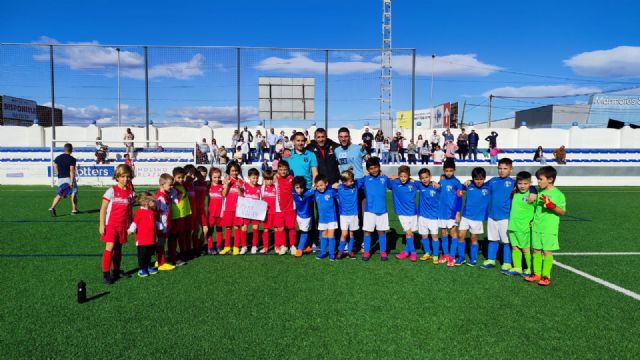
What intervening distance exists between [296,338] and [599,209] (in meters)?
11.8

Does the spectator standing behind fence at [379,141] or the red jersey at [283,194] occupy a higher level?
the spectator standing behind fence at [379,141]

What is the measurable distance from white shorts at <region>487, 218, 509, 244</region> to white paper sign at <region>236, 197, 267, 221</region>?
11.5ft

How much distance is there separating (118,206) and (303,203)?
2.75 metres

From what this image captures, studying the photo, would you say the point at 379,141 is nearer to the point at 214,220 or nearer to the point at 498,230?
the point at 214,220

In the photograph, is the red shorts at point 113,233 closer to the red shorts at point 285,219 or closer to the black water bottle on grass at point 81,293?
the black water bottle on grass at point 81,293

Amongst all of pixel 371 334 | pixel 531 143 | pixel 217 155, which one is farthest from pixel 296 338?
pixel 531 143

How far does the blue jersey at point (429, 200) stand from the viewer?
625 centimetres

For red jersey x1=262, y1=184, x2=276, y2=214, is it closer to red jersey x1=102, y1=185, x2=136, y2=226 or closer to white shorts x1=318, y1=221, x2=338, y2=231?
white shorts x1=318, y1=221, x2=338, y2=231

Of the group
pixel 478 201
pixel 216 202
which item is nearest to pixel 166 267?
pixel 216 202

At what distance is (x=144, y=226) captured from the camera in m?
5.43

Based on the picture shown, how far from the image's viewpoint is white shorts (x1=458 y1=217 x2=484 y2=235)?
6070mm

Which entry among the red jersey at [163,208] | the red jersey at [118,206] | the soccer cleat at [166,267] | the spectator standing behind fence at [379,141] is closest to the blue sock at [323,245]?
the soccer cleat at [166,267]

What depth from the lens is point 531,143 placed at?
31.6 metres

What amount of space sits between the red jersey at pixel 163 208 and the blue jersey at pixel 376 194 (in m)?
3.02
